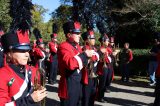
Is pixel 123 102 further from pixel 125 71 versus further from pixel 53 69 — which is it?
pixel 125 71

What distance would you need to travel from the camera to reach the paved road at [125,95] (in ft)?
37.1

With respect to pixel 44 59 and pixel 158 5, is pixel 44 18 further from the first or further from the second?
pixel 44 59

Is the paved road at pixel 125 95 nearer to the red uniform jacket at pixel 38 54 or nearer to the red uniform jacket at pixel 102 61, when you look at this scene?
the red uniform jacket at pixel 102 61

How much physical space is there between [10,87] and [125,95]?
9.04 metres

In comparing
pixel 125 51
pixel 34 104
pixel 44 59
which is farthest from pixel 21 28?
pixel 125 51

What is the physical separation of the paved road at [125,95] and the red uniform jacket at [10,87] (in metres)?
6.46

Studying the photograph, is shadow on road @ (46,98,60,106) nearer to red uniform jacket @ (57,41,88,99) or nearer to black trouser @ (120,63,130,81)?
red uniform jacket @ (57,41,88,99)

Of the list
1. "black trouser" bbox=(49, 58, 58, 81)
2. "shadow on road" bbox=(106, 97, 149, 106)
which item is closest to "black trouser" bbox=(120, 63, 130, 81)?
"black trouser" bbox=(49, 58, 58, 81)

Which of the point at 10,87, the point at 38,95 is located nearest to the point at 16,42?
the point at 10,87

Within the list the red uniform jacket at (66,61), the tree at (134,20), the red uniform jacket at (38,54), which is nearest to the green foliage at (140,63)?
the tree at (134,20)

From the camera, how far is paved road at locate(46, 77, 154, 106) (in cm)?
1131

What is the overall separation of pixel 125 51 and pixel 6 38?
43.2ft

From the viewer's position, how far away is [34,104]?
4.33 metres

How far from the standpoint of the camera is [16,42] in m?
4.38
